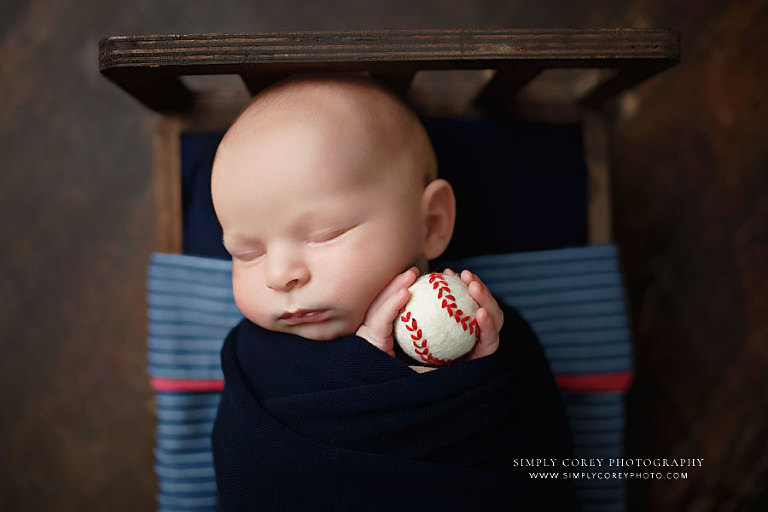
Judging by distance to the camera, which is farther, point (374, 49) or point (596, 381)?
point (596, 381)

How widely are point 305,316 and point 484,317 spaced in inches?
10.1

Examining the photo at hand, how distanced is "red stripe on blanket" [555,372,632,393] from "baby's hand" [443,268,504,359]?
0.36 meters

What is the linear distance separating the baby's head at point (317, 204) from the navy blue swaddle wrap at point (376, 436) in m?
0.07

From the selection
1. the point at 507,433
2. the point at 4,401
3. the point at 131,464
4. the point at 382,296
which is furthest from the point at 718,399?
the point at 4,401

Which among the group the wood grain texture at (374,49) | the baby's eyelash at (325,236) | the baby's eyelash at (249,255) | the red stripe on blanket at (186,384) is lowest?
the red stripe on blanket at (186,384)

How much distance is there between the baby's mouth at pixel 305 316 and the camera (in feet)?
2.53

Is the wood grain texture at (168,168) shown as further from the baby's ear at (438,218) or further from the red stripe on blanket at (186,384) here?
the baby's ear at (438,218)

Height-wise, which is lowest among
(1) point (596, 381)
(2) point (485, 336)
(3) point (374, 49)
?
(1) point (596, 381)

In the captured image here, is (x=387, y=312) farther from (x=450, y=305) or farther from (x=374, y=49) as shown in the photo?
A: (x=374, y=49)

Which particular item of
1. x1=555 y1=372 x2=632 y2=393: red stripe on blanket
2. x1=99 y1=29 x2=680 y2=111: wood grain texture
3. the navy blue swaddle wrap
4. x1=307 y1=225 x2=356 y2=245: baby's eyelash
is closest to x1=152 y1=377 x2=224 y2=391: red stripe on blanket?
the navy blue swaddle wrap

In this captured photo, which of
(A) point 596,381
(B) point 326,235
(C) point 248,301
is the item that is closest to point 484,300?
(B) point 326,235

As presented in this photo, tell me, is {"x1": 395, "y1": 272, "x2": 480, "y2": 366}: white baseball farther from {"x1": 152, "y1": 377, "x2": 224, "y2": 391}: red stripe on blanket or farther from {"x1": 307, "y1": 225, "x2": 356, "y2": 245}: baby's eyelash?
{"x1": 152, "y1": 377, "x2": 224, "y2": 391}: red stripe on blanket

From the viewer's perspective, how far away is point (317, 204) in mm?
742

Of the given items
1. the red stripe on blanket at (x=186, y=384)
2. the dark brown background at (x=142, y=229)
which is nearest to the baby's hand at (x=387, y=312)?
the red stripe on blanket at (x=186, y=384)
